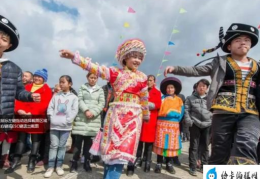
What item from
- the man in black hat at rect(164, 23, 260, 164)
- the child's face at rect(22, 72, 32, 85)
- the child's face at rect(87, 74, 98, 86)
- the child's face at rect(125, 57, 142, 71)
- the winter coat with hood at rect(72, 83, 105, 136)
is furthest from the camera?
the child's face at rect(22, 72, 32, 85)

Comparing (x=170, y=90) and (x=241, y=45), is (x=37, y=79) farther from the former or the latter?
(x=241, y=45)

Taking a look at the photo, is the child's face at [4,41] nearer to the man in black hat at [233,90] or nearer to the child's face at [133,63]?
the child's face at [133,63]

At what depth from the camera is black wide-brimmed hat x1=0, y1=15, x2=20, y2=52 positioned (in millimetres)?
2482

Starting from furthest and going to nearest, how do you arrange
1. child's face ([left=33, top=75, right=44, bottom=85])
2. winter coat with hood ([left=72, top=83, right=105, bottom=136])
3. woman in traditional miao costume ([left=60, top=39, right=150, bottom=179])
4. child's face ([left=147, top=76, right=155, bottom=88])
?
child's face ([left=147, top=76, right=155, bottom=88]), child's face ([left=33, top=75, right=44, bottom=85]), winter coat with hood ([left=72, top=83, right=105, bottom=136]), woman in traditional miao costume ([left=60, top=39, right=150, bottom=179])

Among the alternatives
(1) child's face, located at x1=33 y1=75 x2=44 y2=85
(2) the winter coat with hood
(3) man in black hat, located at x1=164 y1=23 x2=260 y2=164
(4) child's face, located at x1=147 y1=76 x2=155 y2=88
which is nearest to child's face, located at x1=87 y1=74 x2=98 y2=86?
(2) the winter coat with hood

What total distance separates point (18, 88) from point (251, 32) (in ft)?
9.66

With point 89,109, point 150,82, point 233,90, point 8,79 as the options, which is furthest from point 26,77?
point 233,90

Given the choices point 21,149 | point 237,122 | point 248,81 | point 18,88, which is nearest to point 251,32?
point 248,81

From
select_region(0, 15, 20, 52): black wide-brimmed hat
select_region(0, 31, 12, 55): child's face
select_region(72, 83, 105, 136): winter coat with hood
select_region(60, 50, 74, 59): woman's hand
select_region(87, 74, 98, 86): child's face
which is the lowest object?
select_region(72, 83, 105, 136): winter coat with hood

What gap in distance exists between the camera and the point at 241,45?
2484mm

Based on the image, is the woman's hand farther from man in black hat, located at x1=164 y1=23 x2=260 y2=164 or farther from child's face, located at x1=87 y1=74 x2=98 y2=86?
child's face, located at x1=87 y1=74 x2=98 y2=86

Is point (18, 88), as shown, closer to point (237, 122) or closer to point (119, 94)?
point (119, 94)

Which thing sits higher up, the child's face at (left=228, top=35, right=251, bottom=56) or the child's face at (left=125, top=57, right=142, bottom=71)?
the child's face at (left=228, top=35, right=251, bottom=56)

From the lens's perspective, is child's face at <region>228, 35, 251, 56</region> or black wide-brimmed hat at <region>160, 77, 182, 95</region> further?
black wide-brimmed hat at <region>160, 77, 182, 95</region>
